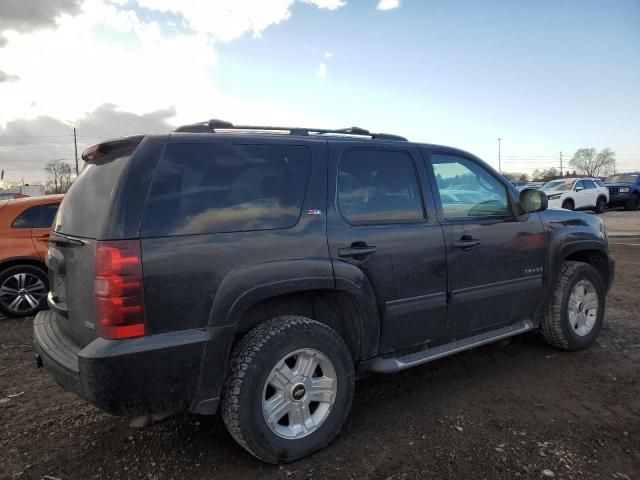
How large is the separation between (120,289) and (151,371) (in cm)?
43

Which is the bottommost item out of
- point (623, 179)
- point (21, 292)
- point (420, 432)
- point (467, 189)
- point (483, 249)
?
point (420, 432)

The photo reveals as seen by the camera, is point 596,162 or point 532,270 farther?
point 596,162

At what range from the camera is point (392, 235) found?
10.6 ft

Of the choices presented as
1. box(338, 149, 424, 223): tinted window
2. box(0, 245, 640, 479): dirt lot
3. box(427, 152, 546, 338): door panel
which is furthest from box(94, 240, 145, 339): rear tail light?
box(427, 152, 546, 338): door panel

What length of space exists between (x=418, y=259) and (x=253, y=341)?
126 centimetres

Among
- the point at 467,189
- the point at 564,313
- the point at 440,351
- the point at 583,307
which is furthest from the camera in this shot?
the point at 583,307

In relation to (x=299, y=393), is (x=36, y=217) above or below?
above

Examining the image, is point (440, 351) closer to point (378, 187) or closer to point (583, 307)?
point (378, 187)

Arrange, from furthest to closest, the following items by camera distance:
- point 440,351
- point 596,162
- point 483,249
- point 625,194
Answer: point 596,162 → point 625,194 → point 483,249 → point 440,351

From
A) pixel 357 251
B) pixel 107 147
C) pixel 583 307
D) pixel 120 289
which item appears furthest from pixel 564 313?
pixel 107 147

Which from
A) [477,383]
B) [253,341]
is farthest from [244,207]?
[477,383]

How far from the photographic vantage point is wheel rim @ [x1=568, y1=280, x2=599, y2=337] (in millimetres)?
4474

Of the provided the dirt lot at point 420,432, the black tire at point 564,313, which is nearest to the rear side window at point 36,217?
the dirt lot at point 420,432

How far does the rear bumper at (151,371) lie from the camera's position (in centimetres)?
236
